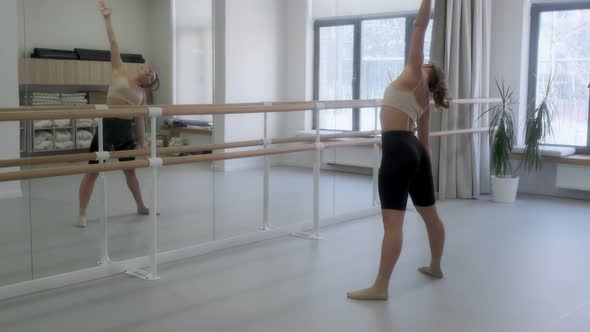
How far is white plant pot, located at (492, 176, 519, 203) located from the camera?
5.95 m

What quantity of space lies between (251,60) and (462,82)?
2482 millimetres

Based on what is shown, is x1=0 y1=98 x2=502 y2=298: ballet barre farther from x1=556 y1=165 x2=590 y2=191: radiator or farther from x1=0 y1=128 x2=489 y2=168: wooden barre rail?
x1=556 y1=165 x2=590 y2=191: radiator

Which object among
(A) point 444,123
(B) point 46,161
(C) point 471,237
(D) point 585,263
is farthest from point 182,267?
(A) point 444,123

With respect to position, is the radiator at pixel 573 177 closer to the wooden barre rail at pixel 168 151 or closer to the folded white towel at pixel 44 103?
the wooden barre rail at pixel 168 151

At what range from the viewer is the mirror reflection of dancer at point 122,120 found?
348cm

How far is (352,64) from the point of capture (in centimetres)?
512

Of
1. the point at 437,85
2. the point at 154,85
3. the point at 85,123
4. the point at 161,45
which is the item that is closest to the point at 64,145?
the point at 85,123

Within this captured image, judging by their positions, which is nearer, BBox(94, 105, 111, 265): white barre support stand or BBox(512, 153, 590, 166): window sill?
BBox(94, 105, 111, 265): white barre support stand

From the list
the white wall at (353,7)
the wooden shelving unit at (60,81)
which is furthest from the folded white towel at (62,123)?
the white wall at (353,7)

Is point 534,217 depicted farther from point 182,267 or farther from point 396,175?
point 182,267

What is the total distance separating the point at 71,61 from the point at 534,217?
383 centimetres

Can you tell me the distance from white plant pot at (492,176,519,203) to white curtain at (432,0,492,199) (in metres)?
0.21

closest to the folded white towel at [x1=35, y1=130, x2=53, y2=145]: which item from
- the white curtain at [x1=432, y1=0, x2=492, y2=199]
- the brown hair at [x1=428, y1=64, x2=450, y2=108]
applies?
the brown hair at [x1=428, y1=64, x2=450, y2=108]

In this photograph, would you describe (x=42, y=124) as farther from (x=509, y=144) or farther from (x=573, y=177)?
(x=573, y=177)
